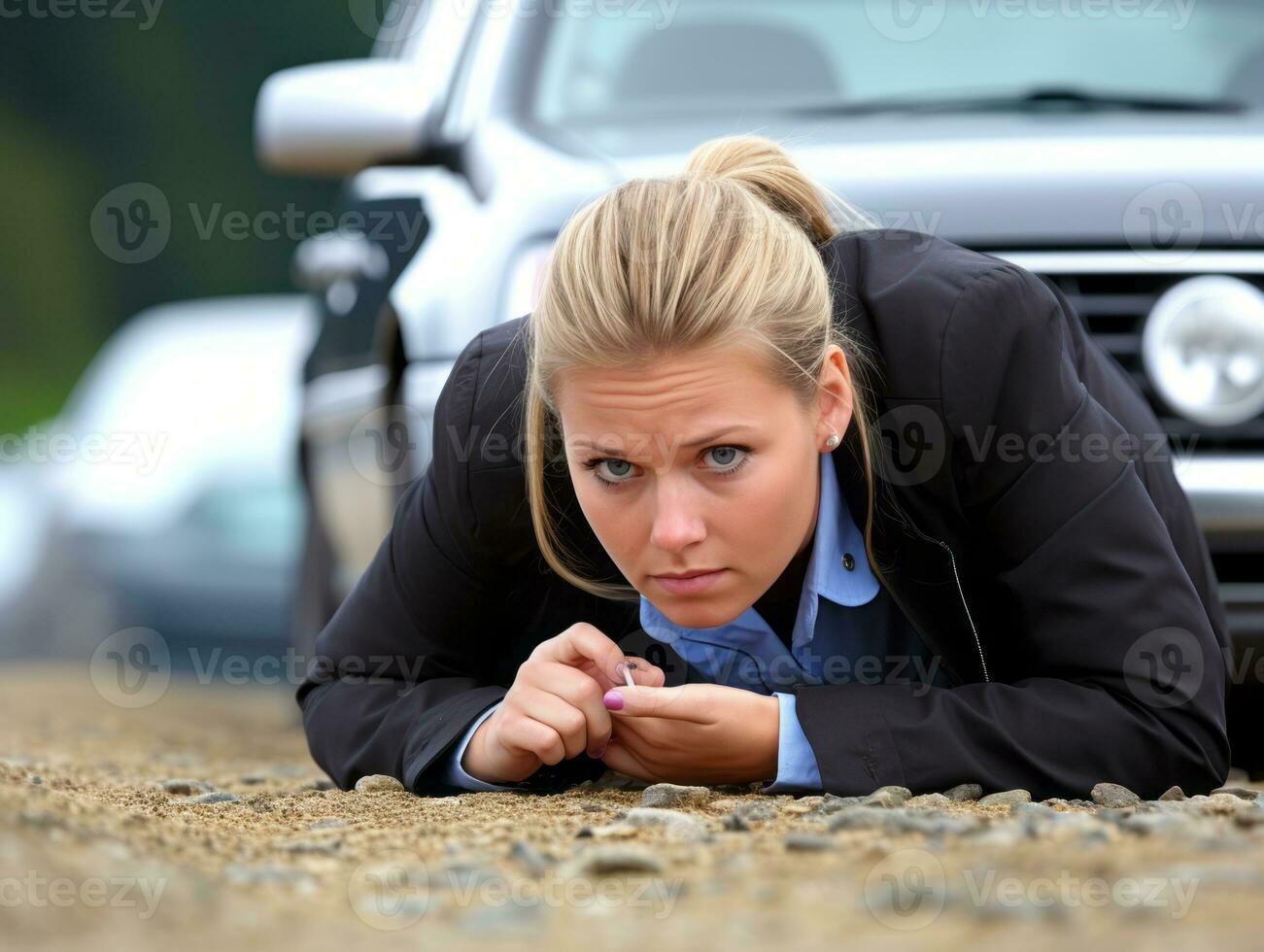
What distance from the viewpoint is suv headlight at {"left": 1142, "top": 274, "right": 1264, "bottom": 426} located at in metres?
3.62

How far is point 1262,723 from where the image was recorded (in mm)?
4133

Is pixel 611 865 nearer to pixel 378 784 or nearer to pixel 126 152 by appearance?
pixel 378 784

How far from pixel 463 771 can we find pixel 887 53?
7.00 feet

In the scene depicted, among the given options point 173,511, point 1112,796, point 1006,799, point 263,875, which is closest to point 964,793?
point 1006,799

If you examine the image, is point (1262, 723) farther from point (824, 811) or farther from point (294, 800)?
point (294, 800)

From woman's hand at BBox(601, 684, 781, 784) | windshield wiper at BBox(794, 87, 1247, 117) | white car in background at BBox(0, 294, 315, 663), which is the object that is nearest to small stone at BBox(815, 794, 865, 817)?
woman's hand at BBox(601, 684, 781, 784)

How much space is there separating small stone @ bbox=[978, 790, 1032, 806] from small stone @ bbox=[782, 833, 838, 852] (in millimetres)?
489

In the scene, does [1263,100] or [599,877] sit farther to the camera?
[1263,100]

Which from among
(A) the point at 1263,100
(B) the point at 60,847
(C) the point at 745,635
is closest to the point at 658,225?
(C) the point at 745,635

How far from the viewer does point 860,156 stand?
12.1 feet

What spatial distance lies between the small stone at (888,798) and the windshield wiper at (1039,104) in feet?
5.95

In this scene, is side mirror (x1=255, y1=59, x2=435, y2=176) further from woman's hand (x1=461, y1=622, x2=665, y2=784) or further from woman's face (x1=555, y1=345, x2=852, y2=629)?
woman's hand (x1=461, y1=622, x2=665, y2=784)

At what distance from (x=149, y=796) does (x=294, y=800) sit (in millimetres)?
255

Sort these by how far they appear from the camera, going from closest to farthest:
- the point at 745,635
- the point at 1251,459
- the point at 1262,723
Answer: the point at 745,635, the point at 1251,459, the point at 1262,723
